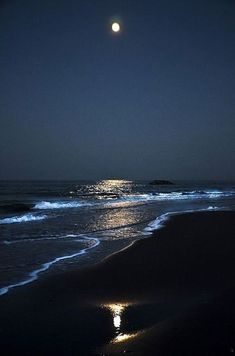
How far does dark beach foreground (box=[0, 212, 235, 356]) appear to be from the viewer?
4328 millimetres

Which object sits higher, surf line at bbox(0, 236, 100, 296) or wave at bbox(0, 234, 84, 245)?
wave at bbox(0, 234, 84, 245)

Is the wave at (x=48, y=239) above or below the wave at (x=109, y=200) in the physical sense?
below

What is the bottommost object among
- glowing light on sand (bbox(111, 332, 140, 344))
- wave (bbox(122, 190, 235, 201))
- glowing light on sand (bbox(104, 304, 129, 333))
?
glowing light on sand (bbox(104, 304, 129, 333))

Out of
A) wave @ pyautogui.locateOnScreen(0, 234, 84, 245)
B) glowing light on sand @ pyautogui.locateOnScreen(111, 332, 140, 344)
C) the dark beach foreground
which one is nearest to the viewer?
the dark beach foreground

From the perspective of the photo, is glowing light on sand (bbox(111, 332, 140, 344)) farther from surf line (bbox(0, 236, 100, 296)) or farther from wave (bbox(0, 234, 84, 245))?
wave (bbox(0, 234, 84, 245))

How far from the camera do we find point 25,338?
462 cm

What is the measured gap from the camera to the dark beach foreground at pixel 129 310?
433cm

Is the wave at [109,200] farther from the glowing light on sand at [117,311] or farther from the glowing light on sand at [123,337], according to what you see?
the glowing light on sand at [123,337]

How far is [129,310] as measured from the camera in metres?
5.63

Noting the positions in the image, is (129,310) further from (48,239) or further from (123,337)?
(48,239)

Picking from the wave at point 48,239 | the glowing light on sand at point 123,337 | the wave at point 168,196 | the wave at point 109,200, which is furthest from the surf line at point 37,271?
the wave at point 168,196

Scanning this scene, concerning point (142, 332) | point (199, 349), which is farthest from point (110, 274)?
point (199, 349)

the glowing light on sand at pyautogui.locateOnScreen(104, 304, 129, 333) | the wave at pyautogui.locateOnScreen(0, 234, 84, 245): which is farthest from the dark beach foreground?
the wave at pyautogui.locateOnScreen(0, 234, 84, 245)

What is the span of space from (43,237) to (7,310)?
26.3ft
